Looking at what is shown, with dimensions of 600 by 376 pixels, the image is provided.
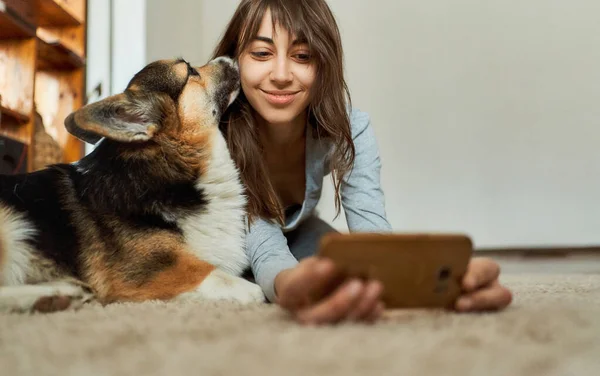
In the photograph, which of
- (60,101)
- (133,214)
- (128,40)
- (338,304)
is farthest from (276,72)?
(60,101)

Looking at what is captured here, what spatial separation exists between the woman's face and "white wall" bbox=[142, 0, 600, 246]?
158 cm

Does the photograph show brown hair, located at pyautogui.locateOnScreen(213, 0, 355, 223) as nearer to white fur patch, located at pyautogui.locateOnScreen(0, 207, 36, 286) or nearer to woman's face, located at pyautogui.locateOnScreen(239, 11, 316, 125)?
woman's face, located at pyautogui.locateOnScreen(239, 11, 316, 125)

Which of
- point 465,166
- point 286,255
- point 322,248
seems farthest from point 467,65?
point 322,248

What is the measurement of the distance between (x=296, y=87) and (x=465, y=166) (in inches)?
73.7

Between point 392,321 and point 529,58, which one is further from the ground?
point 529,58

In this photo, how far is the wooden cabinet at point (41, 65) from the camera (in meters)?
2.26

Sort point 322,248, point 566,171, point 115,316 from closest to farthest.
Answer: point 322,248 < point 115,316 < point 566,171

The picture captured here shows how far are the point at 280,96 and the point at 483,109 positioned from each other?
194cm

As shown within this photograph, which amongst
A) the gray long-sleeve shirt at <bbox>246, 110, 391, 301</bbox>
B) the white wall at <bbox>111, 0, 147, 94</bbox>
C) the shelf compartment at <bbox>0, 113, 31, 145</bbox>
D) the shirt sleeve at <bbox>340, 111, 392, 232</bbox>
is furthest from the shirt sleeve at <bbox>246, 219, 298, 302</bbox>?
the shelf compartment at <bbox>0, 113, 31, 145</bbox>

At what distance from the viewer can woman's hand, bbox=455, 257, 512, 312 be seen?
0.76m

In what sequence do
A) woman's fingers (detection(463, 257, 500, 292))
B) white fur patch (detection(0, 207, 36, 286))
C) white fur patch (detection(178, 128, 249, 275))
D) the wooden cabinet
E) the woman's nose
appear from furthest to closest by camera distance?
the wooden cabinet
the woman's nose
white fur patch (detection(178, 128, 249, 275))
white fur patch (detection(0, 207, 36, 286))
woman's fingers (detection(463, 257, 500, 292))

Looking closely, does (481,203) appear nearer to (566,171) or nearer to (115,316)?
(566,171)

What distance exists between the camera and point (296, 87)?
140 centimetres

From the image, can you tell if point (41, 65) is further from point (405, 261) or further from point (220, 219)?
→ point (405, 261)
